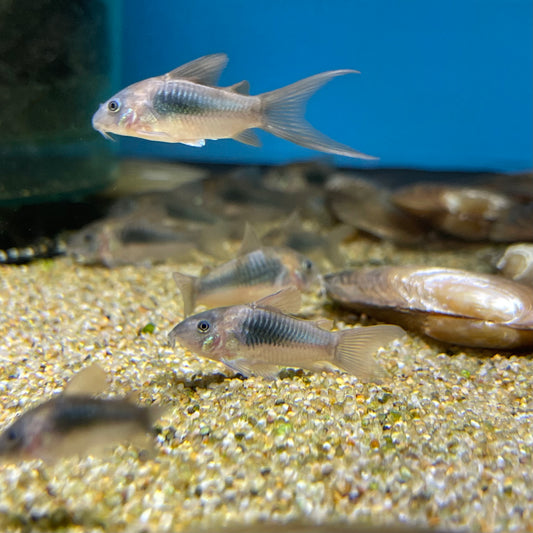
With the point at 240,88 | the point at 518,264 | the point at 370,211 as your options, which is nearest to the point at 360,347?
the point at 240,88

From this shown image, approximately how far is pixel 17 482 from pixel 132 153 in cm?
630

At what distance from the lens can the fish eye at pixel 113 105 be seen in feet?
8.00

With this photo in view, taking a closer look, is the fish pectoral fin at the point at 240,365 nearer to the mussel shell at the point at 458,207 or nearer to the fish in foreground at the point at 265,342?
the fish in foreground at the point at 265,342

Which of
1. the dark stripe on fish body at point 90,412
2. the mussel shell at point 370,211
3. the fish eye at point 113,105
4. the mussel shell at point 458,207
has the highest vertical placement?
the fish eye at point 113,105

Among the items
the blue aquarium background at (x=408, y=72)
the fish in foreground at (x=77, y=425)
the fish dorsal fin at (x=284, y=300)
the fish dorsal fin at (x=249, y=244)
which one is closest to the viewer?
the fish in foreground at (x=77, y=425)

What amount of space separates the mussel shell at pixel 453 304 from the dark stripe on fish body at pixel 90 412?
2032 millimetres

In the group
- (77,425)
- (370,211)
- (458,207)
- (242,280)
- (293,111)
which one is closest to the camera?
(77,425)

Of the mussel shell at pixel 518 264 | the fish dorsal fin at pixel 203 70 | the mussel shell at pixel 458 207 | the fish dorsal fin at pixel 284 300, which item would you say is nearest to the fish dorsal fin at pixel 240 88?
the fish dorsal fin at pixel 203 70

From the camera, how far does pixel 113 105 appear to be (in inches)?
96.1

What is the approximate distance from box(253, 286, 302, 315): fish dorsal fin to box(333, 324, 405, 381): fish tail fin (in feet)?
1.13

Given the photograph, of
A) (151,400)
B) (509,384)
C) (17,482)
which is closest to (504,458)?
(509,384)

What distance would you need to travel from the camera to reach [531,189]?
5.71 m

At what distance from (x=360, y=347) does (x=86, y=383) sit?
4.44ft

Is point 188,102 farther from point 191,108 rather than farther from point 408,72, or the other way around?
point 408,72
